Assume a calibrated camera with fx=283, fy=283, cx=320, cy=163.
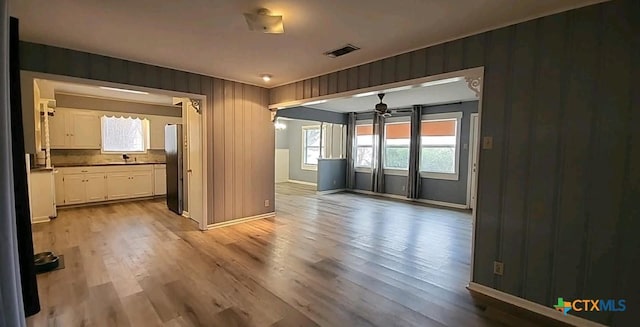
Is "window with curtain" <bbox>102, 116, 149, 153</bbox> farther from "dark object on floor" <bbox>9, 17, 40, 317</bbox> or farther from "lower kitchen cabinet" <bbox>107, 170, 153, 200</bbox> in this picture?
"dark object on floor" <bbox>9, 17, 40, 317</bbox>

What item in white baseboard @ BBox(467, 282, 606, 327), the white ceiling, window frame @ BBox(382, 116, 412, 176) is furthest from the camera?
window frame @ BBox(382, 116, 412, 176)

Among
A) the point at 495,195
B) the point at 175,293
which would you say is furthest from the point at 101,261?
the point at 495,195

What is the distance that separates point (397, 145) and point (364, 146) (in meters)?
1.11

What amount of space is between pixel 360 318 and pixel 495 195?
1.62 metres

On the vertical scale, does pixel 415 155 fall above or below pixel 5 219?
above

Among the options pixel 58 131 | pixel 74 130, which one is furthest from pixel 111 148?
pixel 58 131

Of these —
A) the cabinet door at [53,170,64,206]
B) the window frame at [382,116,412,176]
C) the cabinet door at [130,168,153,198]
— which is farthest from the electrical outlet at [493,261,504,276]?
the cabinet door at [53,170,64,206]

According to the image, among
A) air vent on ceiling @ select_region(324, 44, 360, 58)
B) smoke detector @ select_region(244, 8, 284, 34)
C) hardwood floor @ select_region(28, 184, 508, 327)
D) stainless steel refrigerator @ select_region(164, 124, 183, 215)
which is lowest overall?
hardwood floor @ select_region(28, 184, 508, 327)

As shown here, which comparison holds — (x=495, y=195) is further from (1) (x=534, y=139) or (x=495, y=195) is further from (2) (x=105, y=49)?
(2) (x=105, y=49)

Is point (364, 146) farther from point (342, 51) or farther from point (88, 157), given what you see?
point (88, 157)

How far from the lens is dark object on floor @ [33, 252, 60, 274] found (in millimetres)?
2927

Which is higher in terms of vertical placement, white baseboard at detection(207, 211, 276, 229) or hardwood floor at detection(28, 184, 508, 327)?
white baseboard at detection(207, 211, 276, 229)

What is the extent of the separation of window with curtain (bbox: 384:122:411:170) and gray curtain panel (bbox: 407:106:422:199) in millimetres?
274

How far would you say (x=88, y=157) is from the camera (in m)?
6.51
